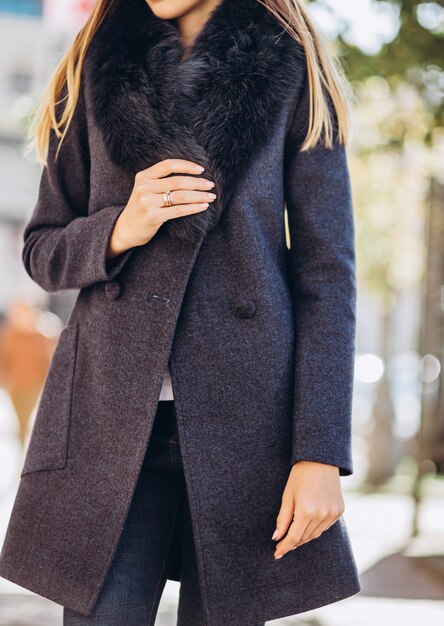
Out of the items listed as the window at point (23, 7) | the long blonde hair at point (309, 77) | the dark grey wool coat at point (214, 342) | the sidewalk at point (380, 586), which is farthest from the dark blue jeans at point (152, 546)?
the window at point (23, 7)

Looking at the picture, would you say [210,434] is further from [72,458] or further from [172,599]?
[172,599]

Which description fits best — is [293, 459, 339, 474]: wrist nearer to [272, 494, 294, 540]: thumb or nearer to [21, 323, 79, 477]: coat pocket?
[272, 494, 294, 540]: thumb

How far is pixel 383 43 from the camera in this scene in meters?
5.14

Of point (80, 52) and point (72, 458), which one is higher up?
point (80, 52)

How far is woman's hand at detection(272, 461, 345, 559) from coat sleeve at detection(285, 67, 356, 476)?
0.03m

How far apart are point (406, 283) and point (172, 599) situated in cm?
753

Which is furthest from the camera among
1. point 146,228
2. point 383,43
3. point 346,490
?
point 346,490

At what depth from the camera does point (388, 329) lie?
1152cm

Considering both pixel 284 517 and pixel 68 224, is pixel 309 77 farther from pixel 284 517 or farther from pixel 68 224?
pixel 284 517

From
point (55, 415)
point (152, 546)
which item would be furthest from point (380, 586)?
point (55, 415)

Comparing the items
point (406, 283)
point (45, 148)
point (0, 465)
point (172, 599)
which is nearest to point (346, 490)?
point (406, 283)

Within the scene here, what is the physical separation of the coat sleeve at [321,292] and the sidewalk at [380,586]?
2875 mm

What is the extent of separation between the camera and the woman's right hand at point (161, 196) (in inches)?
68.3

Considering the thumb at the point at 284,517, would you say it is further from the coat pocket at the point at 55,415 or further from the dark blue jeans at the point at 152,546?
the coat pocket at the point at 55,415
